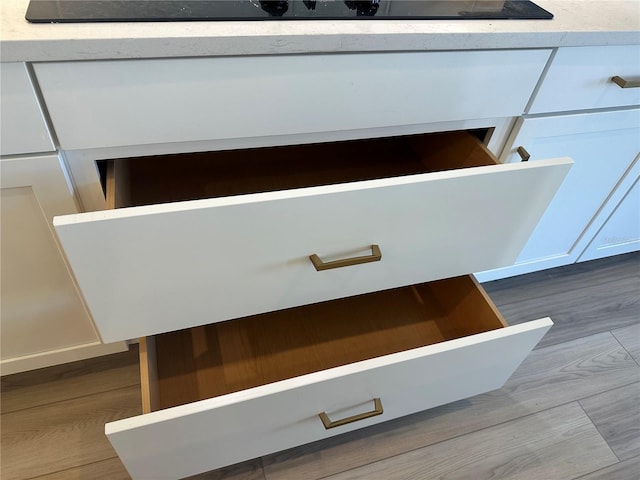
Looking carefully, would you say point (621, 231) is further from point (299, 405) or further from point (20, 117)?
point (20, 117)

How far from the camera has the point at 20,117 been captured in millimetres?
622

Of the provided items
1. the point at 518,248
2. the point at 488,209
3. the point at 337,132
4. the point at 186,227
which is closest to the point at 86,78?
the point at 186,227

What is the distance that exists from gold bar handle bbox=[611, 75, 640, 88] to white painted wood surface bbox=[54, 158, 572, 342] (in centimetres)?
25

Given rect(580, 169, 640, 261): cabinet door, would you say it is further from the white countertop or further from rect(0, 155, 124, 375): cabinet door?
rect(0, 155, 124, 375): cabinet door

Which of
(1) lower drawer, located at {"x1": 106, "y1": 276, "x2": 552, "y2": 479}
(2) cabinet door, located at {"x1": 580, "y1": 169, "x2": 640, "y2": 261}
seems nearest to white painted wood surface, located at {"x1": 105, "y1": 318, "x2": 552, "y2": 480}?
(1) lower drawer, located at {"x1": 106, "y1": 276, "x2": 552, "y2": 479}

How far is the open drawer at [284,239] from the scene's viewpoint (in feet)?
2.00

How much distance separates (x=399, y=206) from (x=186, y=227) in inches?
11.8

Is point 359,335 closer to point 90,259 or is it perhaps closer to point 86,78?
point 90,259

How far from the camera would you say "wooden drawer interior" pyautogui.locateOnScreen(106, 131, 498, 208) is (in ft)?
3.13

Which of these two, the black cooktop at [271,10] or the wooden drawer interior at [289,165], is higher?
the black cooktop at [271,10]

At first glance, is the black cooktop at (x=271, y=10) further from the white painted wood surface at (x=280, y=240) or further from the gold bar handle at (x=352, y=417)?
the gold bar handle at (x=352, y=417)

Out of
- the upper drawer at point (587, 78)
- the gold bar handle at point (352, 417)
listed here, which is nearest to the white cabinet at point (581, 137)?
the upper drawer at point (587, 78)

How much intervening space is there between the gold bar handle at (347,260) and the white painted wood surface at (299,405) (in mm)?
150

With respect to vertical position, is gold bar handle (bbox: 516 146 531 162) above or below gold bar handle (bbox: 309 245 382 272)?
above
